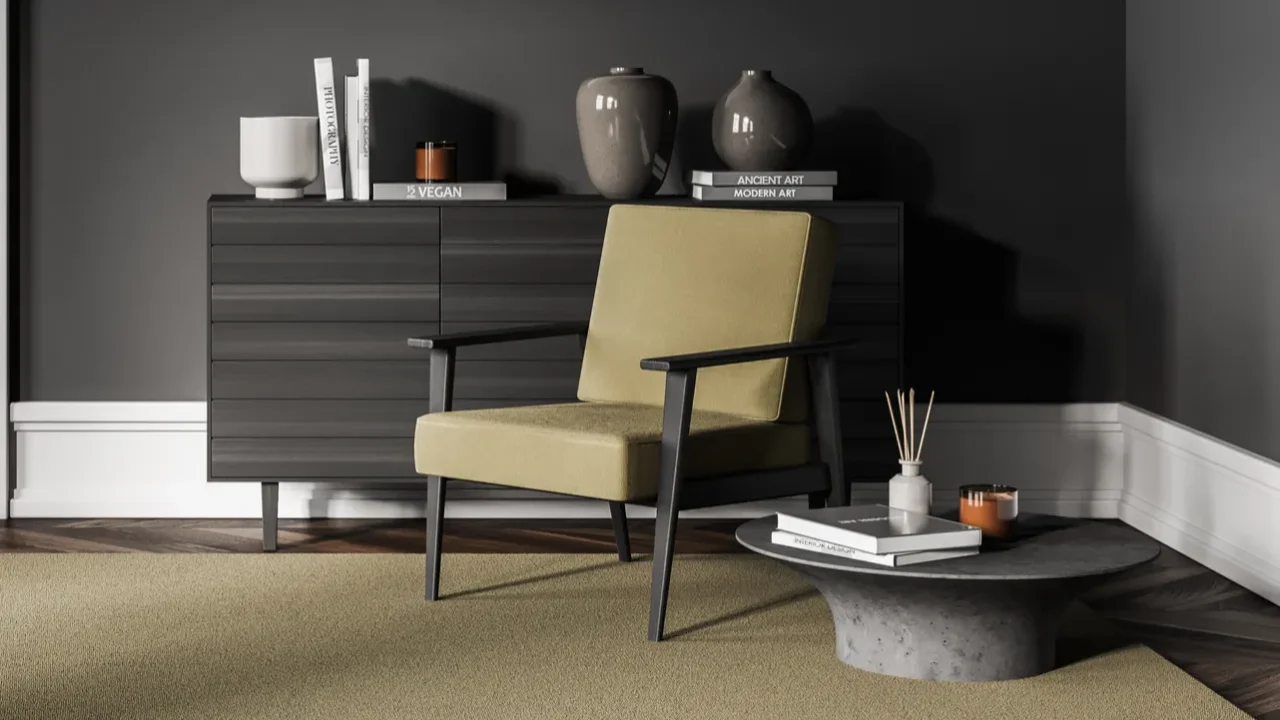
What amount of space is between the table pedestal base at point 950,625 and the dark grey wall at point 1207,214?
104 cm

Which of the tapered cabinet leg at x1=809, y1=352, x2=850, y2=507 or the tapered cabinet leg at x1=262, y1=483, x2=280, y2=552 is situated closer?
the tapered cabinet leg at x1=809, y1=352, x2=850, y2=507

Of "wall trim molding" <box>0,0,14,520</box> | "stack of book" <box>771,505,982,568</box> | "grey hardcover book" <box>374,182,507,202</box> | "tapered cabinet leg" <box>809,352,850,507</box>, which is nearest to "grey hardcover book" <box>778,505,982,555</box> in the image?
"stack of book" <box>771,505,982,568</box>

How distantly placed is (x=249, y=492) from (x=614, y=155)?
4.72ft

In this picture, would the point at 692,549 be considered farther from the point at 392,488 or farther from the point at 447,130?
the point at 447,130

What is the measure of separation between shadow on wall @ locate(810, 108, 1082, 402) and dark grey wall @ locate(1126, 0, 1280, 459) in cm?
26

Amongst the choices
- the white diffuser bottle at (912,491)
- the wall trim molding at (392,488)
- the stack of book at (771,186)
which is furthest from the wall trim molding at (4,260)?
the white diffuser bottle at (912,491)

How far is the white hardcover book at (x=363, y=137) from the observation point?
4078 millimetres

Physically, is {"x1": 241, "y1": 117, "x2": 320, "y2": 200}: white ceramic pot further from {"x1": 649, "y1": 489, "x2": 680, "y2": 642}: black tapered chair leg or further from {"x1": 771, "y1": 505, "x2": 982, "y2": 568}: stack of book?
{"x1": 771, "y1": 505, "x2": 982, "y2": 568}: stack of book

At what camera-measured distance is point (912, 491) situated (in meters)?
2.90

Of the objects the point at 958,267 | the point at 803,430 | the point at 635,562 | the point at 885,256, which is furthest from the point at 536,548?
the point at 958,267

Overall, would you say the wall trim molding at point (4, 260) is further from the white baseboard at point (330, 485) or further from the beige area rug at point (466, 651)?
the beige area rug at point (466, 651)

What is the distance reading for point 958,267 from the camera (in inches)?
176

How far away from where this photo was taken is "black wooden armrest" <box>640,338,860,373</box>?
3.00 metres

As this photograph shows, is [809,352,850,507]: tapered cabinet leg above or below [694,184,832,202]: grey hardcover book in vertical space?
below
